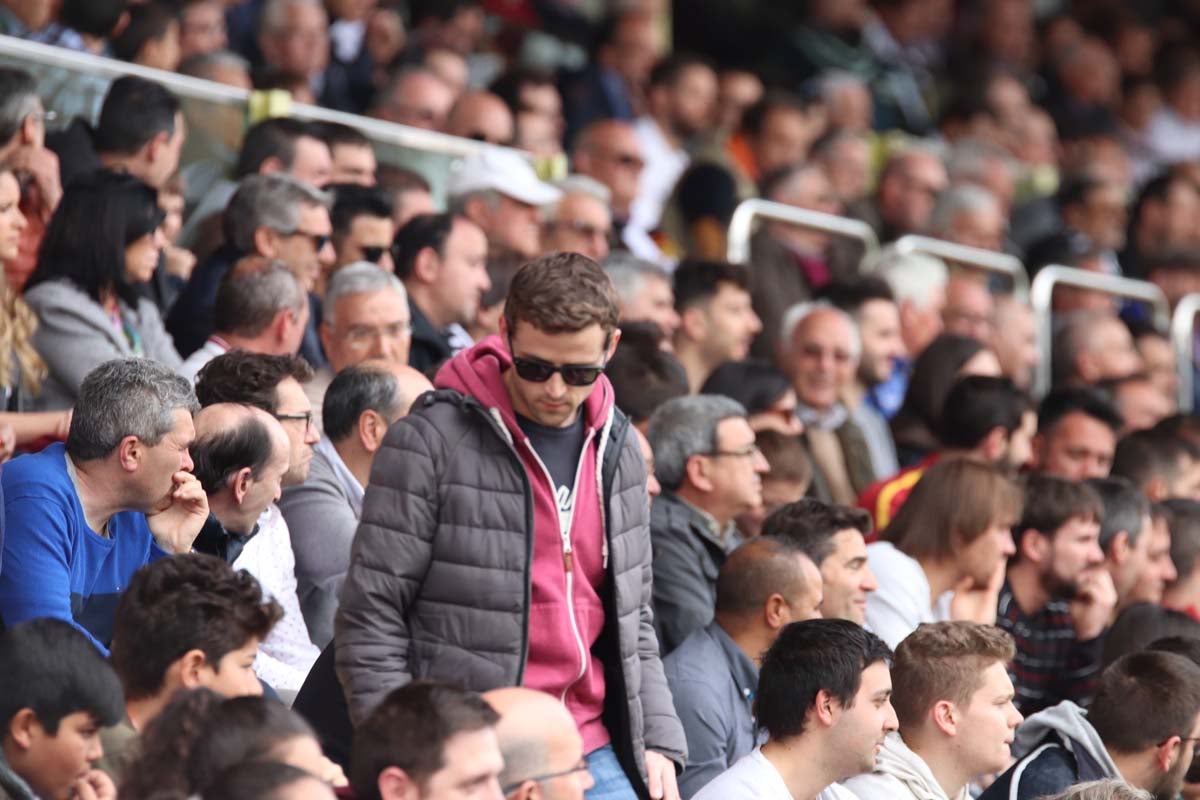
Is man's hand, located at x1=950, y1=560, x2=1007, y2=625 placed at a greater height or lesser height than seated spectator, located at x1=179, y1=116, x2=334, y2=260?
lesser

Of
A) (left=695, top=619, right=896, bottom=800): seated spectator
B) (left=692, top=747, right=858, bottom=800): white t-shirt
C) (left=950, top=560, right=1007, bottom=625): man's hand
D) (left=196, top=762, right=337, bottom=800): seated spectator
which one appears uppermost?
(left=196, top=762, right=337, bottom=800): seated spectator

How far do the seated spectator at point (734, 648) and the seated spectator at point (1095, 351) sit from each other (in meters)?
4.84

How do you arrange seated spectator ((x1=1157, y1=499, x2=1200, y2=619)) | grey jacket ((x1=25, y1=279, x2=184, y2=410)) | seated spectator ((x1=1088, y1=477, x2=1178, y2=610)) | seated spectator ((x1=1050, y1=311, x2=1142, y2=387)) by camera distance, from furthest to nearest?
seated spectator ((x1=1050, y1=311, x2=1142, y2=387)) < seated spectator ((x1=1157, y1=499, x2=1200, y2=619)) < seated spectator ((x1=1088, y1=477, x2=1178, y2=610)) < grey jacket ((x1=25, y1=279, x2=184, y2=410))

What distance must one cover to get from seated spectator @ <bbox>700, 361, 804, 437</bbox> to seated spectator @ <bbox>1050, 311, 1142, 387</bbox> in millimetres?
3012

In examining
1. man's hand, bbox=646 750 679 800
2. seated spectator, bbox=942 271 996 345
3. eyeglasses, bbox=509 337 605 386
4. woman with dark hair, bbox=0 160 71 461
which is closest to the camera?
eyeglasses, bbox=509 337 605 386

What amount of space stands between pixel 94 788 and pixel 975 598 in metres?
3.66

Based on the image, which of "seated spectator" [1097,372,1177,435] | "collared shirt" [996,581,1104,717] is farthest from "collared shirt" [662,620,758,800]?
"seated spectator" [1097,372,1177,435]

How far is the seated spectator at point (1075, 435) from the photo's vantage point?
8.73 meters

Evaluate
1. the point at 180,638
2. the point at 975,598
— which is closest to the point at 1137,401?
the point at 975,598

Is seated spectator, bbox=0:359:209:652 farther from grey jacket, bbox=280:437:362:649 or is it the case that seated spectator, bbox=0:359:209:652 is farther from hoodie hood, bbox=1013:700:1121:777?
hoodie hood, bbox=1013:700:1121:777

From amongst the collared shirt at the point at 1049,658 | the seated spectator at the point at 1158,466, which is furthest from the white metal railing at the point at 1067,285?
the collared shirt at the point at 1049,658

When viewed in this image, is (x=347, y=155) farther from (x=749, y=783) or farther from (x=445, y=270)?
(x=749, y=783)

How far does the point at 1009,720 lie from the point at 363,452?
1896 mm

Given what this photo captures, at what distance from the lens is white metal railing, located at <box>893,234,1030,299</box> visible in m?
10.6
